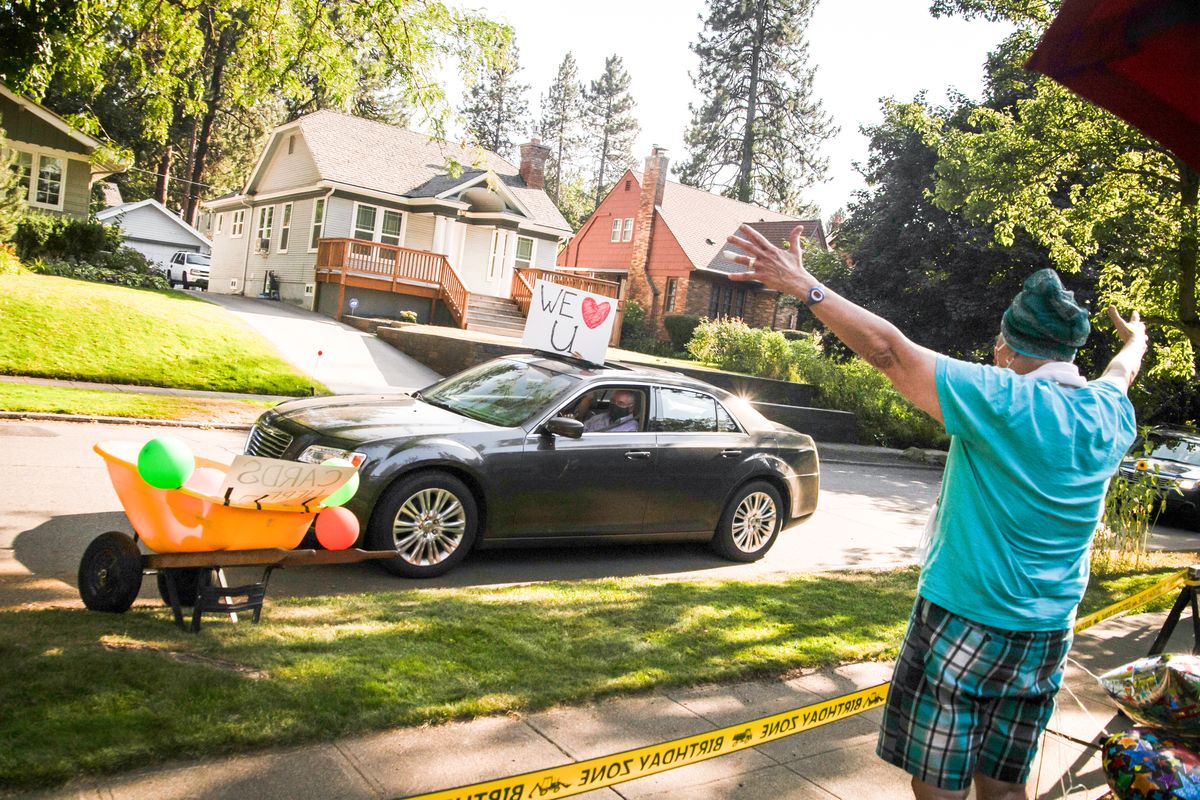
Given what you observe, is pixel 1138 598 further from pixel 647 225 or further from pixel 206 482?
pixel 647 225

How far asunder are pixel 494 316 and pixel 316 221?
283 inches

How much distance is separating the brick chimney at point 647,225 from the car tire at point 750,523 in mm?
32134

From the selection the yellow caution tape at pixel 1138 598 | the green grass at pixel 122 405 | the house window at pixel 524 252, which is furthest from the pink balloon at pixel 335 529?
the house window at pixel 524 252

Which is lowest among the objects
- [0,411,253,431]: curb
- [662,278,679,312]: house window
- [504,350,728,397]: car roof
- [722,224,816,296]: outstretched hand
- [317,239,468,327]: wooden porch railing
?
[0,411,253,431]: curb

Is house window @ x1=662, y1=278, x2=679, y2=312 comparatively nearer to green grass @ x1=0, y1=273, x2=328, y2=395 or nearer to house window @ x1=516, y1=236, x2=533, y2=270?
house window @ x1=516, y1=236, x2=533, y2=270

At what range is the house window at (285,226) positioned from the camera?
109ft

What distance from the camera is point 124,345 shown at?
15.0m

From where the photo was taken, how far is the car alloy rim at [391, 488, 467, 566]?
6.52 meters

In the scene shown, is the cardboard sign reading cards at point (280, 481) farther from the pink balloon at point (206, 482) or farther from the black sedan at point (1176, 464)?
the black sedan at point (1176, 464)

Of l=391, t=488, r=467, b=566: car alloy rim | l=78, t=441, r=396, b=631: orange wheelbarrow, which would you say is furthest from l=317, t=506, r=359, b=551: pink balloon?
l=391, t=488, r=467, b=566: car alloy rim

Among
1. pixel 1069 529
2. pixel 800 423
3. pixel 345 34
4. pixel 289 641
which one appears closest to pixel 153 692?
pixel 289 641

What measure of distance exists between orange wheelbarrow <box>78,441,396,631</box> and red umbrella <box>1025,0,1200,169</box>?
386 cm

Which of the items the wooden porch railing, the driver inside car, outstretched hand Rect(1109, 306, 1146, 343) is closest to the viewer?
outstretched hand Rect(1109, 306, 1146, 343)

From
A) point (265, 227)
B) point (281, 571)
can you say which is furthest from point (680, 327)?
point (281, 571)
